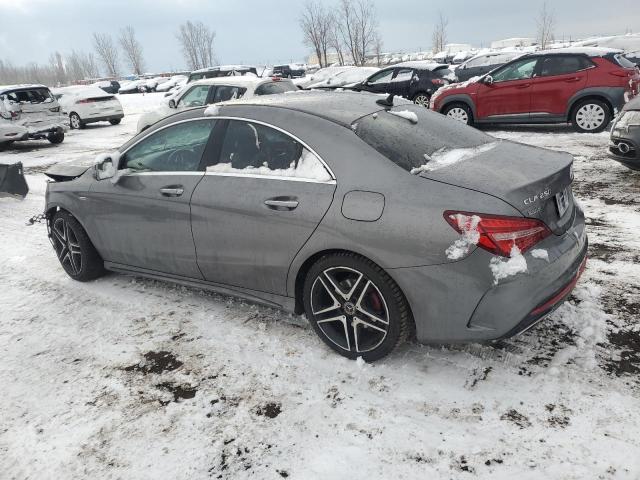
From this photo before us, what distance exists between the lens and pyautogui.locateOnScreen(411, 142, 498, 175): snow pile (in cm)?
287

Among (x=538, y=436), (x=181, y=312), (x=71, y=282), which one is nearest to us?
(x=538, y=436)

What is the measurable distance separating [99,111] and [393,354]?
17169mm

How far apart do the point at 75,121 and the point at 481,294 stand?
18134mm

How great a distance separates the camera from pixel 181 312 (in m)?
3.91

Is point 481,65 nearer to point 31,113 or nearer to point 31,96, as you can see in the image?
point 31,96

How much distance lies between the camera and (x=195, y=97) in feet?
33.7

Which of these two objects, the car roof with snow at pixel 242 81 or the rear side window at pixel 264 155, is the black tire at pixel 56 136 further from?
the rear side window at pixel 264 155

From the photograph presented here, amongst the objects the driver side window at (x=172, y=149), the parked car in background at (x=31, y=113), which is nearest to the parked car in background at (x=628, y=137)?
the driver side window at (x=172, y=149)

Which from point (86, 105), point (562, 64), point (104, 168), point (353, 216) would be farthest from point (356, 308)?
point (86, 105)

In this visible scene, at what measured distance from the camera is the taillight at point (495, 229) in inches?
98.3

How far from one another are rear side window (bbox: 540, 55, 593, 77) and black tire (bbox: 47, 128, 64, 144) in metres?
12.4

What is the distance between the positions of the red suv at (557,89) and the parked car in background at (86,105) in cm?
1224

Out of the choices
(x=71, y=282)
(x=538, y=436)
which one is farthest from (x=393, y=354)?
(x=71, y=282)

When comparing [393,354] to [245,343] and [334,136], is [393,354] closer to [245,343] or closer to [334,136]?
[245,343]
